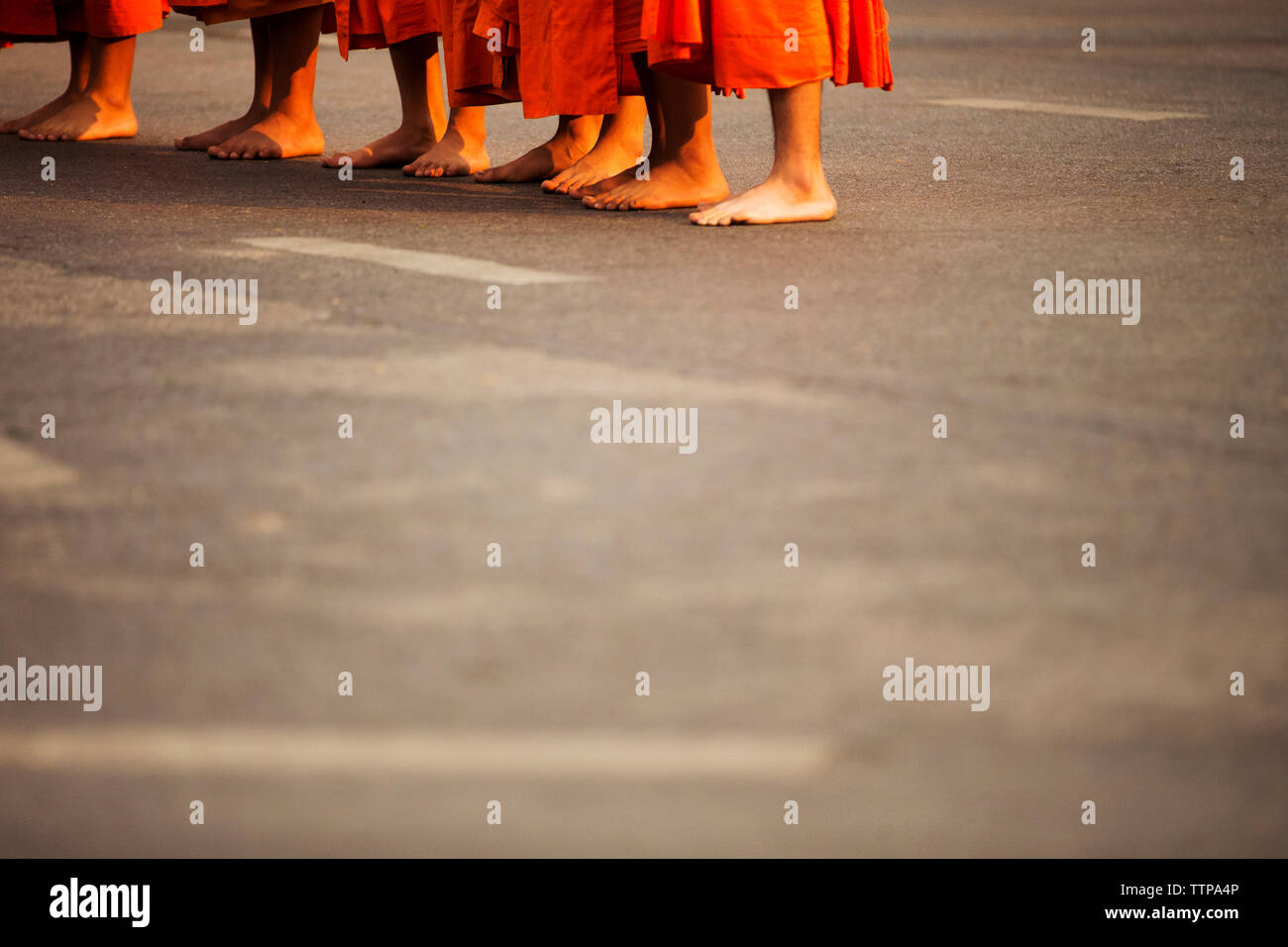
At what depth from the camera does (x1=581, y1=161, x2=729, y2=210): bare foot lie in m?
3.84

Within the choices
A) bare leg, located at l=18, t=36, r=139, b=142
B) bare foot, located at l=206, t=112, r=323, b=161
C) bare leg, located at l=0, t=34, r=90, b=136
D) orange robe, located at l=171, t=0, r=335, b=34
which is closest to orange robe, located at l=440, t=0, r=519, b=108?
orange robe, located at l=171, t=0, r=335, b=34

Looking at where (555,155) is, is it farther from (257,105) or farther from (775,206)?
(257,105)

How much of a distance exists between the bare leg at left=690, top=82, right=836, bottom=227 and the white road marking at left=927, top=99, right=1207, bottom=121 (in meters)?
2.41

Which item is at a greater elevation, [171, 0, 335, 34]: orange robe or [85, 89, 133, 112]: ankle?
[171, 0, 335, 34]: orange robe

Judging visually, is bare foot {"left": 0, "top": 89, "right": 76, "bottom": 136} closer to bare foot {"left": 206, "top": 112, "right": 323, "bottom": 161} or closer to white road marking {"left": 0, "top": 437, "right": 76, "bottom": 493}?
bare foot {"left": 206, "top": 112, "right": 323, "bottom": 161}

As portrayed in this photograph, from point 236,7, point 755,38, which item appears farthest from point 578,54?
point 236,7

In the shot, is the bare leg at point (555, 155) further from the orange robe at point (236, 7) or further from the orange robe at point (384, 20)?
the orange robe at point (236, 7)

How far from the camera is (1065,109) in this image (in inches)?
235

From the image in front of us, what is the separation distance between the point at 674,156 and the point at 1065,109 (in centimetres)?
257

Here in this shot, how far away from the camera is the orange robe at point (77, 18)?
5.13 metres

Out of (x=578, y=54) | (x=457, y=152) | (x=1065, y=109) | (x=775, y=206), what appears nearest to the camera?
(x=775, y=206)

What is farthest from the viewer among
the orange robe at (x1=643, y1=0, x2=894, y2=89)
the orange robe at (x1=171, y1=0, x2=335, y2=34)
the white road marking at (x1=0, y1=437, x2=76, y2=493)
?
the orange robe at (x1=171, y1=0, x2=335, y2=34)

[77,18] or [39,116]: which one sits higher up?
[77,18]

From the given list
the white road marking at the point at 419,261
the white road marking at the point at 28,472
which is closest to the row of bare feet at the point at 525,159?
the white road marking at the point at 419,261
